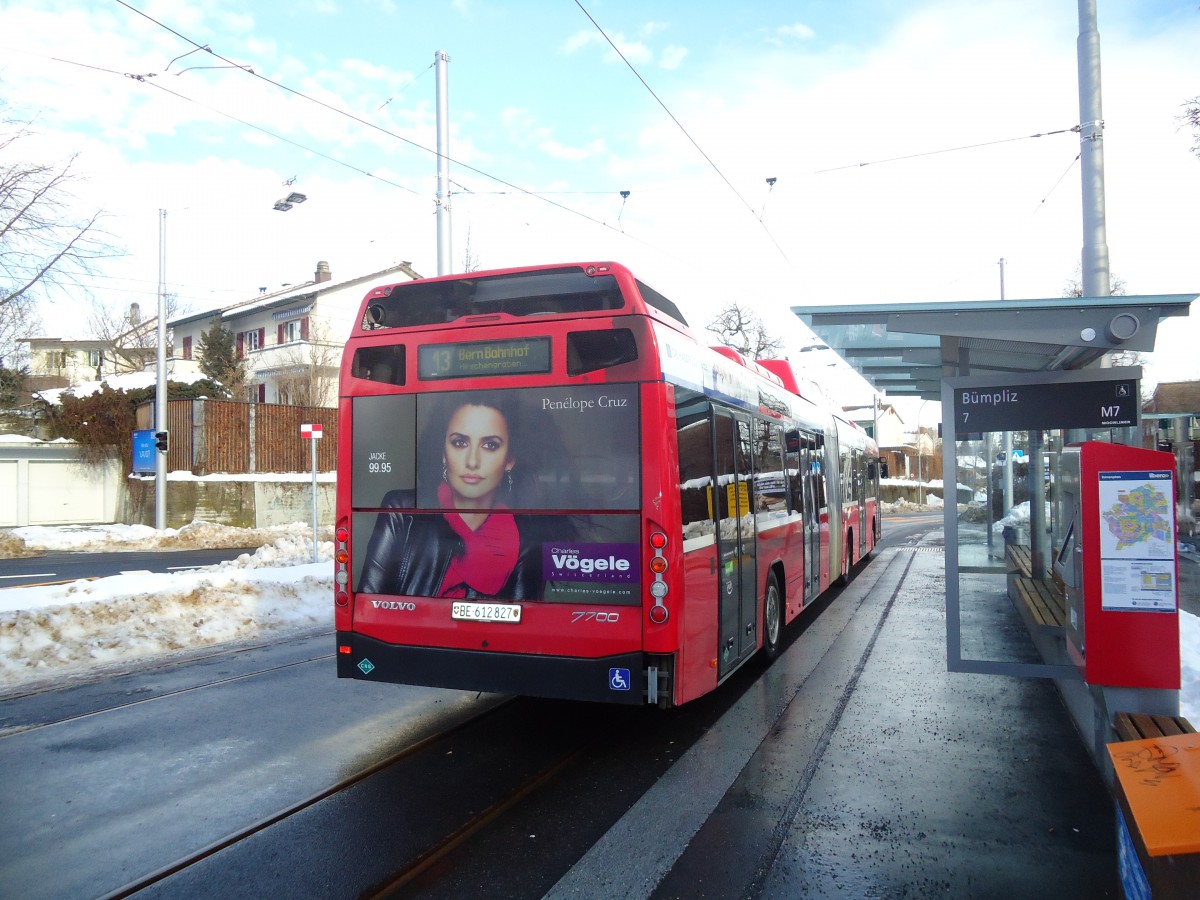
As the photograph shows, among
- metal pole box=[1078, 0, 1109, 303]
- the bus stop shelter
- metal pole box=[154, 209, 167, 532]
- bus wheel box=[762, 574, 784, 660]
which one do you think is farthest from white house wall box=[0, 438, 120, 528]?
metal pole box=[1078, 0, 1109, 303]

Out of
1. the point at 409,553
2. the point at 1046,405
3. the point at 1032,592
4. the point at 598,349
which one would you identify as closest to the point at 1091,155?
the point at 1046,405

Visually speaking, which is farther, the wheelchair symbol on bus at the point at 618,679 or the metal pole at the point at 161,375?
the metal pole at the point at 161,375

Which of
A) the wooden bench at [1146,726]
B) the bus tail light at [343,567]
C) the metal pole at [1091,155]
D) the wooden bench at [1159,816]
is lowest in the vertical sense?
the wooden bench at [1146,726]

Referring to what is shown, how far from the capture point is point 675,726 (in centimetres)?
661

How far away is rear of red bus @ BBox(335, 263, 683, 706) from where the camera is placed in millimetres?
5418

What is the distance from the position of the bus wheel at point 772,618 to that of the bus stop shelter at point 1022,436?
1892 mm

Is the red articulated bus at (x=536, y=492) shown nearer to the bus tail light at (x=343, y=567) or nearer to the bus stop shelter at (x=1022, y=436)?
the bus tail light at (x=343, y=567)

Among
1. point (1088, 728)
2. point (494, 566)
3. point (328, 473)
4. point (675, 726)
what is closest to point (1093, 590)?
point (1088, 728)

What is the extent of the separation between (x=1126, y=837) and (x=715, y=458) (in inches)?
142

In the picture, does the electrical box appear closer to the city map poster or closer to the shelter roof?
the city map poster

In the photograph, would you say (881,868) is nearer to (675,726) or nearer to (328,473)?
(675,726)

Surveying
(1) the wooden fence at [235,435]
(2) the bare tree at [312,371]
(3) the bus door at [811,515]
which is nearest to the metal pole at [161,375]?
(1) the wooden fence at [235,435]

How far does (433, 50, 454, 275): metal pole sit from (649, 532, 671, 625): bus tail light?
10.6 m

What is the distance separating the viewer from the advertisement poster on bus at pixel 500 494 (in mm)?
5484
